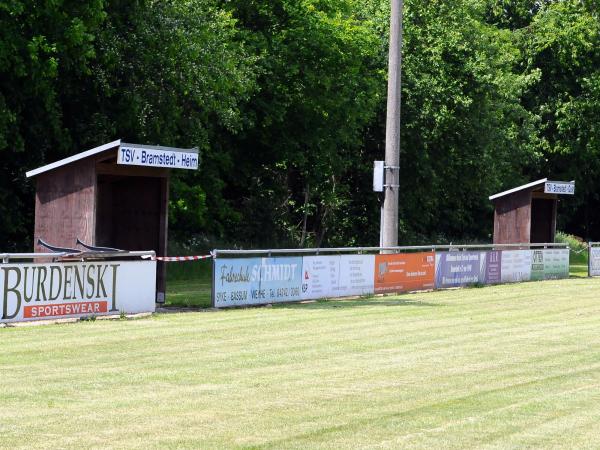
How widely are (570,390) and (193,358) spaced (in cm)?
499

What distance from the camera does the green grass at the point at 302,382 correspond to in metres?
10.2

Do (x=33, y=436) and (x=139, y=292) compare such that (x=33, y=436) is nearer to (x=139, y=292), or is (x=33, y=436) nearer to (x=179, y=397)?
(x=179, y=397)

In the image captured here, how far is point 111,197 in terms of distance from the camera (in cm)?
2566

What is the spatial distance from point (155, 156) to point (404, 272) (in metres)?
10.2

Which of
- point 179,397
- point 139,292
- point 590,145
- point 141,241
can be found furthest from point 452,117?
point 179,397

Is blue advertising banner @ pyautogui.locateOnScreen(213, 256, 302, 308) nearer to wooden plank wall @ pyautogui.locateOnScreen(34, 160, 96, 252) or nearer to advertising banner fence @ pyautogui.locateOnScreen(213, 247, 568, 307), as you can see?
advertising banner fence @ pyautogui.locateOnScreen(213, 247, 568, 307)

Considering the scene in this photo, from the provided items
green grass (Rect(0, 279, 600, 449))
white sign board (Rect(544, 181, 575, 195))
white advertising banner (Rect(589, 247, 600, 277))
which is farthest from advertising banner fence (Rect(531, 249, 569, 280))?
green grass (Rect(0, 279, 600, 449))

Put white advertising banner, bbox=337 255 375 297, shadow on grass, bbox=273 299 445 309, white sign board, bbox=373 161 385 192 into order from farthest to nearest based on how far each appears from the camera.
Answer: white sign board, bbox=373 161 385 192 → white advertising banner, bbox=337 255 375 297 → shadow on grass, bbox=273 299 445 309

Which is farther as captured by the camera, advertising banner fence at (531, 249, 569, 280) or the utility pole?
advertising banner fence at (531, 249, 569, 280)

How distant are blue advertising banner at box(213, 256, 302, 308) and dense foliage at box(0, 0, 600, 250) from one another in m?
8.28

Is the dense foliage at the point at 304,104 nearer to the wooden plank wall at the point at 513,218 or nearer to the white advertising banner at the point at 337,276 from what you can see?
the white advertising banner at the point at 337,276

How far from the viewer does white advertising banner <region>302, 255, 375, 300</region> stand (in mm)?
26906

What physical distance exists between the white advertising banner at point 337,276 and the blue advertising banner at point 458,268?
387 centimetres

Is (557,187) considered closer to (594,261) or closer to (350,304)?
(594,261)
